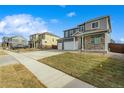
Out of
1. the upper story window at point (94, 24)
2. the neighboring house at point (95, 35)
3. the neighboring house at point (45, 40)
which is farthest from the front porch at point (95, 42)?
the neighboring house at point (45, 40)

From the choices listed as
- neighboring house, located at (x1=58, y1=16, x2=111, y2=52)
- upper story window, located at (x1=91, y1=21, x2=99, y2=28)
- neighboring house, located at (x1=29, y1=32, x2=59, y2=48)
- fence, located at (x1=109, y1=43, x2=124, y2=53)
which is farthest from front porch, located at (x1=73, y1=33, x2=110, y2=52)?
neighboring house, located at (x1=29, y1=32, x2=59, y2=48)

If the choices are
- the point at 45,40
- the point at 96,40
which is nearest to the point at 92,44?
the point at 96,40

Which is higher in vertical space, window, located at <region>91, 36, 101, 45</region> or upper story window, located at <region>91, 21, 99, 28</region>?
upper story window, located at <region>91, 21, 99, 28</region>

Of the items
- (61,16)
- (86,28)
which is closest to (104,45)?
(86,28)

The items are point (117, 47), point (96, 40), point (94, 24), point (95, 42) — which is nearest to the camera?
point (96, 40)

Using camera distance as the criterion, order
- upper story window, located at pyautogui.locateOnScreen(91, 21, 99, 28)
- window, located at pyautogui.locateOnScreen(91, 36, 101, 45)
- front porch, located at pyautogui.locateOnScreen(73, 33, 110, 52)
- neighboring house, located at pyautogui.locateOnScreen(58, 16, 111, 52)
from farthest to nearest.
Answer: upper story window, located at pyautogui.locateOnScreen(91, 21, 99, 28)
window, located at pyautogui.locateOnScreen(91, 36, 101, 45)
neighboring house, located at pyautogui.locateOnScreen(58, 16, 111, 52)
front porch, located at pyautogui.locateOnScreen(73, 33, 110, 52)

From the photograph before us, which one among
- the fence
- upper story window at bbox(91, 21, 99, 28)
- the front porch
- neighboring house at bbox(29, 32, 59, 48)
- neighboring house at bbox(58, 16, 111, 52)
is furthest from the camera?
neighboring house at bbox(29, 32, 59, 48)

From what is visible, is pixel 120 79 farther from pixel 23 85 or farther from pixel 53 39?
pixel 53 39

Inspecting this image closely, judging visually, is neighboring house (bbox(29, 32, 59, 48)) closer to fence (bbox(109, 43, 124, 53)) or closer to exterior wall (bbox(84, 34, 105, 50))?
exterior wall (bbox(84, 34, 105, 50))

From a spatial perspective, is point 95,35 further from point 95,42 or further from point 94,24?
point 94,24

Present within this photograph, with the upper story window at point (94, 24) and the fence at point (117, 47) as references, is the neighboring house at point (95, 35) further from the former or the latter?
the fence at point (117, 47)

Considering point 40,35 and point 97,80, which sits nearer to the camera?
point 97,80
